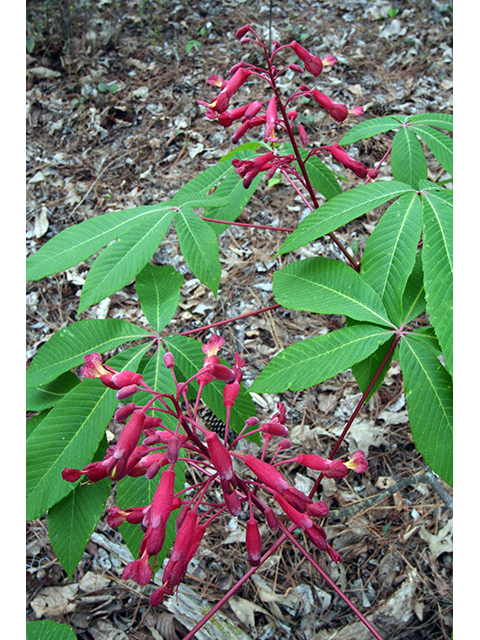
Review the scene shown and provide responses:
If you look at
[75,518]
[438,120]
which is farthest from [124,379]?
[438,120]

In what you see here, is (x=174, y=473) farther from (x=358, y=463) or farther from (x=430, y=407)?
(x=430, y=407)

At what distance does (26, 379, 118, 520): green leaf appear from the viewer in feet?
3.92

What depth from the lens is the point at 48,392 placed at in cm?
149

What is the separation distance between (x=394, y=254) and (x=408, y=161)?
647 millimetres

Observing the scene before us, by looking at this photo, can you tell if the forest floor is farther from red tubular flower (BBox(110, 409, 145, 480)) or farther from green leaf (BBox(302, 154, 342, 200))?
red tubular flower (BBox(110, 409, 145, 480))

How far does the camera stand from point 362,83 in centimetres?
374

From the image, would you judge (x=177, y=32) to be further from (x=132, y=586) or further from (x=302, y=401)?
→ (x=132, y=586)

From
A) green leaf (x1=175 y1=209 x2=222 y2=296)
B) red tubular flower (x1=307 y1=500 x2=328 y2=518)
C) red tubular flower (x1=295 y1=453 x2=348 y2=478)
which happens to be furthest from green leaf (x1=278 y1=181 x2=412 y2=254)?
red tubular flower (x1=307 y1=500 x2=328 y2=518)

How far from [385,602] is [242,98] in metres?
3.74

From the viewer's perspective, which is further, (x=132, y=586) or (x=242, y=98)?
(x=242, y=98)

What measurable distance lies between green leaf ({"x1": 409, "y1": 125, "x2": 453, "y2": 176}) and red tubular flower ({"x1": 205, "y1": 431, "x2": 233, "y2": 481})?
53.1 inches

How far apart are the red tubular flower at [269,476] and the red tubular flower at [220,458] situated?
0.11 m

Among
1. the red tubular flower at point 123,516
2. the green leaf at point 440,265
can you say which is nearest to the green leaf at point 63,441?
the red tubular flower at point 123,516

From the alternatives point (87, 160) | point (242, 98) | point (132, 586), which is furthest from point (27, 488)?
point (242, 98)
